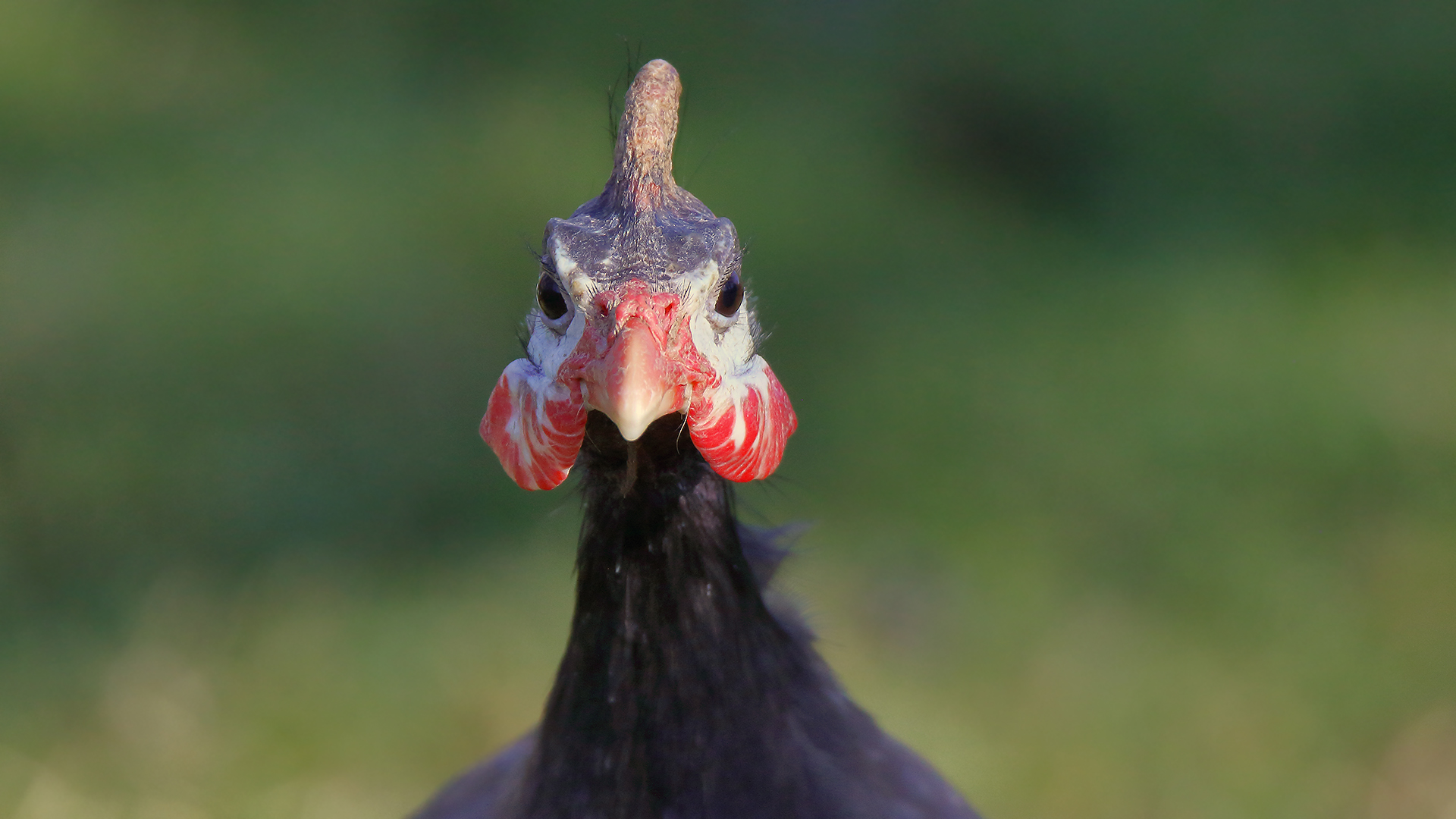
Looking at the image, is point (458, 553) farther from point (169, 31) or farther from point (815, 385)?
point (169, 31)

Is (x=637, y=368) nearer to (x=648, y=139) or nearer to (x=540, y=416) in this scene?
(x=540, y=416)

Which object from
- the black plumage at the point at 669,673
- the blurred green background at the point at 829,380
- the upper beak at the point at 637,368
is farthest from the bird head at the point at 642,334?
the blurred green background at the point at 829,380

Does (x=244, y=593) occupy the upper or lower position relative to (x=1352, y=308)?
lower

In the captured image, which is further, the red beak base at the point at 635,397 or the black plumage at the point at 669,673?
the black plumage at the point at 669,673

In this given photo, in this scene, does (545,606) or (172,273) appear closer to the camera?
(545,606)

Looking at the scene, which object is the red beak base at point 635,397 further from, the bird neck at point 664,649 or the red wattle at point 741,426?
the bird neck at point 664,649

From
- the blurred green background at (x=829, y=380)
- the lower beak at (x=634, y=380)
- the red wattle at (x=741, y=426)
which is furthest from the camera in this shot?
the blurred green background at (x=829, y=380)

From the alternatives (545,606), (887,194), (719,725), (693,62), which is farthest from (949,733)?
(693,62)

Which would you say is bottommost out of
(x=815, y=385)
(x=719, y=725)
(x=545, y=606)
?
(x=719, y=725)
